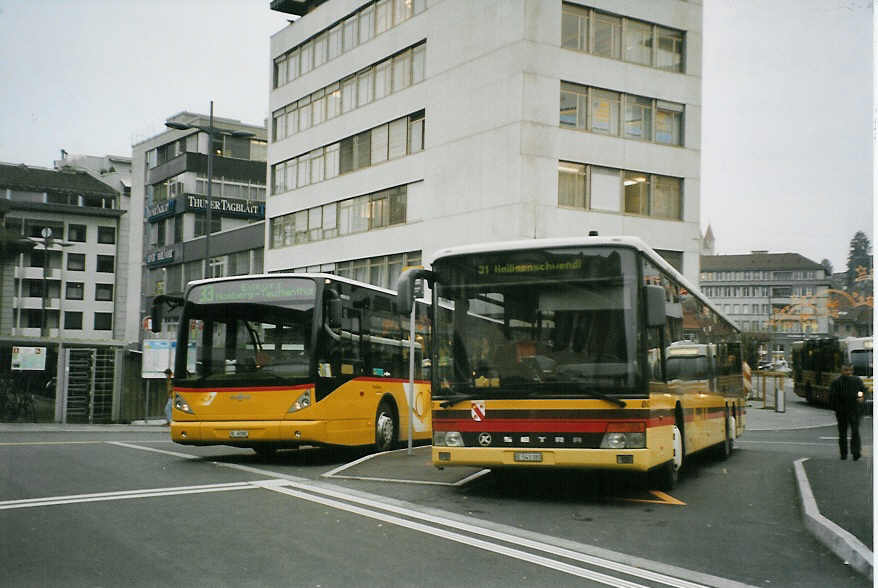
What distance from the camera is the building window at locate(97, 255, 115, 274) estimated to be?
2757 centimetres

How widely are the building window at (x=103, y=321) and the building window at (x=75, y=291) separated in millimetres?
3257

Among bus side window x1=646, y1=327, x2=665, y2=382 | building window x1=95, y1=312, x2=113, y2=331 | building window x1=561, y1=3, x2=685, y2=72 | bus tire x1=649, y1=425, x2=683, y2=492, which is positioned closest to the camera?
bus side window x1=646, y1=327, x2=665, y2=382

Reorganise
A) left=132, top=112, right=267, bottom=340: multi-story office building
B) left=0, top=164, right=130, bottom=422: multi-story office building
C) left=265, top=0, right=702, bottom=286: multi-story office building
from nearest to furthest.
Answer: left=0, top=164, right=130, bottom=422: multi-story office building
left=265, top=0, right=702, bottom=286: multi-story office building
left=132, top=112, right=267, bottom=340: multi-story office building

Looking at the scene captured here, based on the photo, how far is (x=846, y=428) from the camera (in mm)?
16000

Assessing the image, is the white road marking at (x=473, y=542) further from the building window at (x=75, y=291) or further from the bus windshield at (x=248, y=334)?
the building window at (x=75, y=291)

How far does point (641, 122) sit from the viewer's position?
36.9m

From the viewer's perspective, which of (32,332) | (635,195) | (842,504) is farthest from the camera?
(635,195)

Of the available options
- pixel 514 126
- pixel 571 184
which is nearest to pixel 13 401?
pixel 514 126

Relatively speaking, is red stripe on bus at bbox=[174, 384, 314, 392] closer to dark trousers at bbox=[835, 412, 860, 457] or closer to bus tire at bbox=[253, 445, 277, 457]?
bus tire at bbox=[253, 445, 277, 457]

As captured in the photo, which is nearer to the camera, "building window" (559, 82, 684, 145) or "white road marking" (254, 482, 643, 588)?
"white road marking" (254, 482, 643, 588)

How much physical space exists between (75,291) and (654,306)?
66.1 ft

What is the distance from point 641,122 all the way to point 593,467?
28.7m

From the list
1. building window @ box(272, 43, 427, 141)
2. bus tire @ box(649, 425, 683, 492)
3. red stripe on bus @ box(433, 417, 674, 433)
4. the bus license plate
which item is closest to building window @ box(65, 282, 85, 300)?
red stripe on bus @ box(433, 417, 674, 433)

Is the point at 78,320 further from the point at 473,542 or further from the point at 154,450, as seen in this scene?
the point at 473,542
